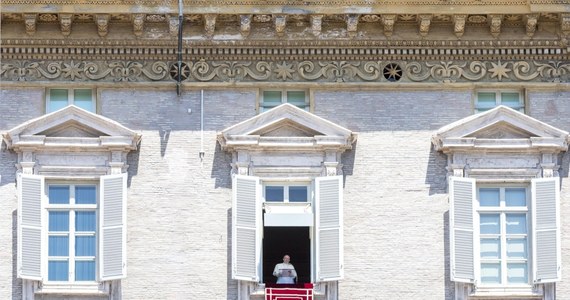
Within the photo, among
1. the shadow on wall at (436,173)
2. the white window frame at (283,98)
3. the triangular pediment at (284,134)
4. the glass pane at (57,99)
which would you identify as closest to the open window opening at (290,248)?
the triangular pediment at (284,134)

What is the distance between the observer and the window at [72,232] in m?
53.3

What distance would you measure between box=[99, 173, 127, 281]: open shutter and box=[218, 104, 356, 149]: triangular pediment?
2.18 m

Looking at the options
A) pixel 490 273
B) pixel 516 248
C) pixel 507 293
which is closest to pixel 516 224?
pixel 516 248

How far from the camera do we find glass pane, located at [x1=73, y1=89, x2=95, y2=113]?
54344mm

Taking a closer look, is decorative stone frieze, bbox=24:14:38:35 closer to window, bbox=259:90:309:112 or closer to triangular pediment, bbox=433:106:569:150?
window, bbox=259:90:309:112

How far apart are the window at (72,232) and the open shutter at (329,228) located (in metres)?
4.19

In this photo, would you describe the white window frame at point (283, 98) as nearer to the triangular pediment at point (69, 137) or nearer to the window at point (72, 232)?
the triangular pediment at point (69, 137)

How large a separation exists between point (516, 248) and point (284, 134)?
15.9 ft

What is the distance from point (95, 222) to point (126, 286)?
4.49 feet

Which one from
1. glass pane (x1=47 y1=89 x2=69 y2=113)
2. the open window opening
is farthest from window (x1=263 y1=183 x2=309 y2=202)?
glass pane (x1=47 y1=89 x2=69 y2=113)

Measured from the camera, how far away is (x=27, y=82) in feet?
178

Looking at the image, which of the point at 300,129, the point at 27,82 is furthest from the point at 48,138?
the point at 300,129

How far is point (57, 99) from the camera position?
54406 mm

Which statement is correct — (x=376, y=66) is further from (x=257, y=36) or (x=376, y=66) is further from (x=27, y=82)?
(x=27, y=82)
